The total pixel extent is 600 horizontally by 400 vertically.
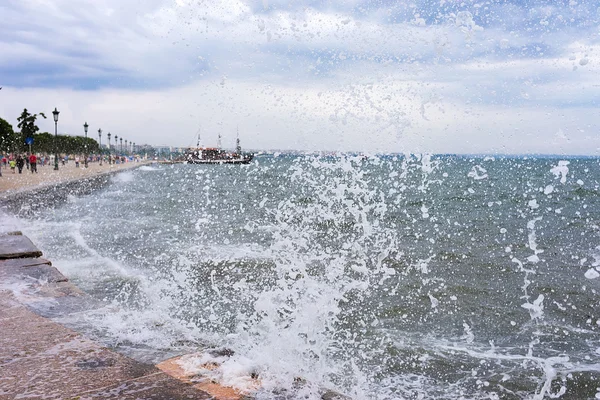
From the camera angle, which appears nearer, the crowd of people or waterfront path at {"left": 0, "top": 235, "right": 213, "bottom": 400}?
waterfront path at {"left": 0, "top": 235, "right": 213, "bottom": 400}

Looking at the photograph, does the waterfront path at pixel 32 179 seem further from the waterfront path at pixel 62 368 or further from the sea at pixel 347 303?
the waterfront path at pixel 62 368

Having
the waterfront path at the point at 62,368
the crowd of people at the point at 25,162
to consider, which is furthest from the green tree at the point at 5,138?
the waterfront path at the point at 62,368

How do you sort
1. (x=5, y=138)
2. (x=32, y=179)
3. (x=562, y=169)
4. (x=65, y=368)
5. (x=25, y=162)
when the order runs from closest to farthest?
(x=65, y=368) < (x=562, y=169) < (x=32, y=179) < (x=25, y=162) < (x=5, y=138)

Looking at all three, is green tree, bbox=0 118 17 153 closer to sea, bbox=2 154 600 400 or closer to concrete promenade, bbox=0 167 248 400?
sea, bbox=2 154 600 400

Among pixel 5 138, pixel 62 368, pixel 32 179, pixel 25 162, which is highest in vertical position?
pixel 5 138

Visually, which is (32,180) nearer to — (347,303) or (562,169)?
(562,169)

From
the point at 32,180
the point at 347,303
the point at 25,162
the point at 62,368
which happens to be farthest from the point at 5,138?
the point at 62,368

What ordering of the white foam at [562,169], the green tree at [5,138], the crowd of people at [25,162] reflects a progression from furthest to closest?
the green tree at [5,138], the crowd of people at [25,162], the white foam at [562,169]

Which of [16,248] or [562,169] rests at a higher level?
[562,169]

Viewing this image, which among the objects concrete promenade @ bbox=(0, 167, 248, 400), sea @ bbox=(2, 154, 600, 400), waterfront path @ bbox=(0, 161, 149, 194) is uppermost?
concrete promenade @ bbox=(0, 167, 248, 400)

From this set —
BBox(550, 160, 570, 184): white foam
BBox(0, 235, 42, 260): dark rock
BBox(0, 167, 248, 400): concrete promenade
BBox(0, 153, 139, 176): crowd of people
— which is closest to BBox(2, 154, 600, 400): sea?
BBox(0, 167, 248, 400): concrete promenade

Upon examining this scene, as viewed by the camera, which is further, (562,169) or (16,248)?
(562,169)

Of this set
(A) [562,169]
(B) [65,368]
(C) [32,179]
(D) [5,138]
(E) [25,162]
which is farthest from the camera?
(D) [5,138]

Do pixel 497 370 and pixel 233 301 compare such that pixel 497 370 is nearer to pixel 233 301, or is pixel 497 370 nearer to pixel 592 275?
pixel 233 301
